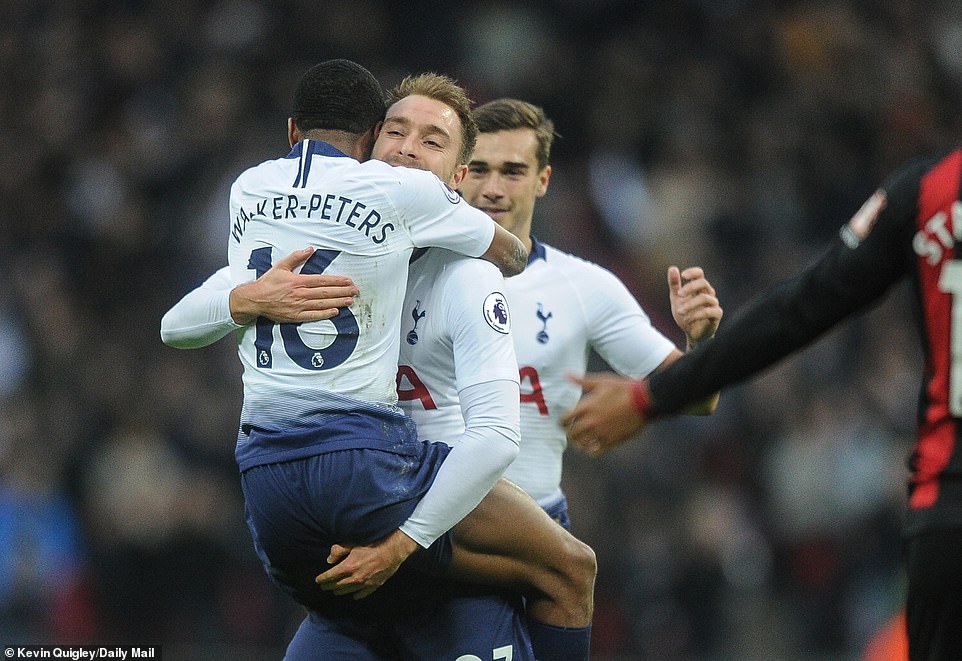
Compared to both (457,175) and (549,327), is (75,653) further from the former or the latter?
(457,175)

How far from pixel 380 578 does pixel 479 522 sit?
1.10 ft

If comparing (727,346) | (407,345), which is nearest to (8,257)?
(407,345)

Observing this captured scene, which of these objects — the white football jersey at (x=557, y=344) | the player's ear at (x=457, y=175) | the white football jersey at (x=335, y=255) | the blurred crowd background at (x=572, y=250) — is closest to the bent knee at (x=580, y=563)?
the white football jersey at (x=335, y=255)

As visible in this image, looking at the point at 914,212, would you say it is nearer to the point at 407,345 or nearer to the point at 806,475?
the point at 407,345

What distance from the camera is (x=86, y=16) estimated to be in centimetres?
1216

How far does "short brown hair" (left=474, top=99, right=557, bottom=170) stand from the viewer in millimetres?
5422

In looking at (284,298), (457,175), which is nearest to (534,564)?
(284,298)

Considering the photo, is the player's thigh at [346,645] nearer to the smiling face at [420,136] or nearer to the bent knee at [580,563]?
the bent knee at [580,563]

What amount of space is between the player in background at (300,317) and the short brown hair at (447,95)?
0.44 feet

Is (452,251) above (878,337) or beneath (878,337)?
above

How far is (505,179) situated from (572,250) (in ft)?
17.1

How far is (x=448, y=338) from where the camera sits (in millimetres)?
4180

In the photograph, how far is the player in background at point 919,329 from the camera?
288cm

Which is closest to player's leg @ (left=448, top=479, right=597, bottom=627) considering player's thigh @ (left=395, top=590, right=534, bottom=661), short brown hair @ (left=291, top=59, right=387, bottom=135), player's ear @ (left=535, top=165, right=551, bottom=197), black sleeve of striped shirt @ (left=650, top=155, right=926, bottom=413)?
player's thigh @ (left=395, top=590, right=534, bottom=661)
